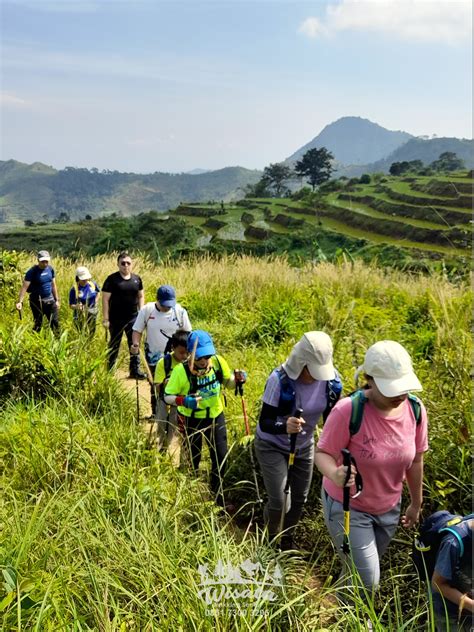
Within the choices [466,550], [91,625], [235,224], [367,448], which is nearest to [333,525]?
[367,448]

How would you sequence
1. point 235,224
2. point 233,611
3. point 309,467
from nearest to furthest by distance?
point 233,611 → point 309,467 → point 235,224

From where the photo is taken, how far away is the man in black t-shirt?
19.4ft

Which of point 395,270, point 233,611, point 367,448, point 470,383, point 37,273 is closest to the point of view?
point 233,611

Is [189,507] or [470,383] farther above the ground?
[470,383]

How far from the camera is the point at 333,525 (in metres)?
2.60

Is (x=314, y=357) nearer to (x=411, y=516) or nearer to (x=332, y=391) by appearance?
(x=332, y=391)

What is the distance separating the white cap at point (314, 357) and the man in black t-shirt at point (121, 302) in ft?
10.9

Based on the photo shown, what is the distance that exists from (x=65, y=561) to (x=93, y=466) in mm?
888

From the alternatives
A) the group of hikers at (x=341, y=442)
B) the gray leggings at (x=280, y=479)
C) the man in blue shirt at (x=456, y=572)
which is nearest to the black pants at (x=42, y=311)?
the group of hikers at (x=341, y=442)

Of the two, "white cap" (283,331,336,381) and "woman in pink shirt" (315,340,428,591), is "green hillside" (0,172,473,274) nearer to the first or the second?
"white cap" (283,331,336,381)

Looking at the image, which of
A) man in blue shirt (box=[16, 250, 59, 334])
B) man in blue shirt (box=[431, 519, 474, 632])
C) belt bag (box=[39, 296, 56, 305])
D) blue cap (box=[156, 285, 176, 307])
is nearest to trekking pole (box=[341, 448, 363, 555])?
man in blue shirt (box=[431, 519, 474, 632])

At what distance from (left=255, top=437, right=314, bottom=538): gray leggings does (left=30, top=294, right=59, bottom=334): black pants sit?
15.7 feet

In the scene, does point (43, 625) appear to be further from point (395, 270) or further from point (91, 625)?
point (395, 270)

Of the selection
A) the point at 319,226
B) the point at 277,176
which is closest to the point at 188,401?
the point at 319,226
